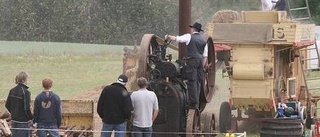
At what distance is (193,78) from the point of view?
50.6 feet

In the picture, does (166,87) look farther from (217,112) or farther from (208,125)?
(217,112)

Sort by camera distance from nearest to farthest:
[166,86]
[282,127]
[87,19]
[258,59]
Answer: [166,86] < [282,127] < [258,59] < [87,19]

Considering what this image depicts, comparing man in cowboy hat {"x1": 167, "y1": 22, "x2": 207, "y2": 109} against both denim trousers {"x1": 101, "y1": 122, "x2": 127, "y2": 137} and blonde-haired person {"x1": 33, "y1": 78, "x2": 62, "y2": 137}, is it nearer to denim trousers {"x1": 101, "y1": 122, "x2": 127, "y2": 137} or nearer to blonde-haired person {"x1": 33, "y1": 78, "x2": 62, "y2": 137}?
denim trousers {"x1": 101, "y1": 122, "x2": 127, "y2": 137}

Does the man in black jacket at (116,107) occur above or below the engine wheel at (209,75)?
below

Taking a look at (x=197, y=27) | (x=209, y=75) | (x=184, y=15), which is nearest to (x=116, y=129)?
(x=197, y=27)

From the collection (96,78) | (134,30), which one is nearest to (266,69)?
(96,78)

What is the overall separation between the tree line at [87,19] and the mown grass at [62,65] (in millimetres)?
2894

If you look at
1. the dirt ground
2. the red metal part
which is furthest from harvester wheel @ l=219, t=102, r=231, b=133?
the red metal part

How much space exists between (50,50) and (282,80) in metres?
23.1

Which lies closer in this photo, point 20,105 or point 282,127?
point 20,105

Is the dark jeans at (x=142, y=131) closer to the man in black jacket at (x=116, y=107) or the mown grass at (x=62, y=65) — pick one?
the man in black jacket at (x=116, y=107)

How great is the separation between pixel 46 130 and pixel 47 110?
0.33 metres

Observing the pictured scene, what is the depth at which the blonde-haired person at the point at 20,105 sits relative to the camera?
Answer: 1382cm

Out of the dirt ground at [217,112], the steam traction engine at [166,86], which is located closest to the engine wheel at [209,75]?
the steam traction engine at [166,86]
